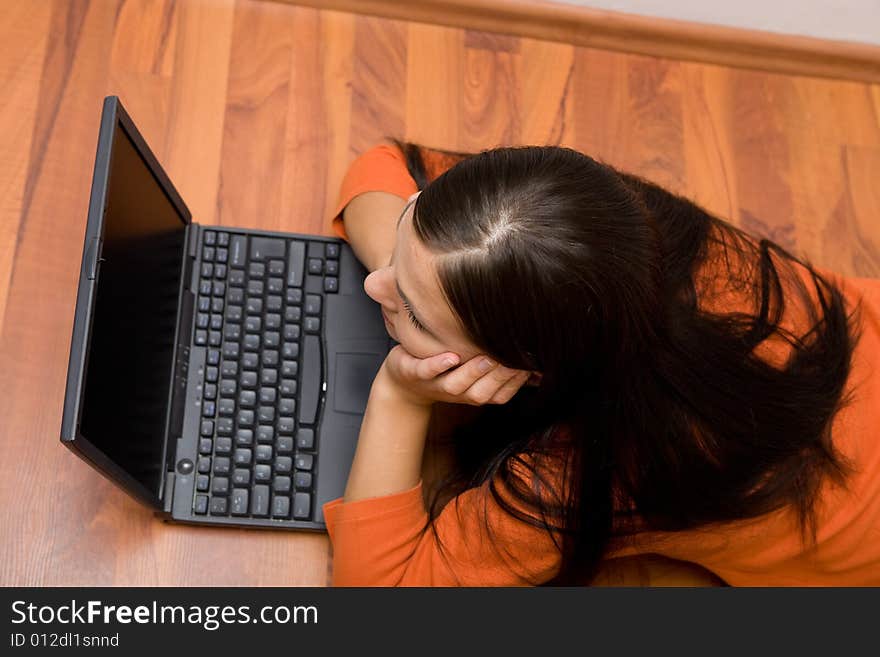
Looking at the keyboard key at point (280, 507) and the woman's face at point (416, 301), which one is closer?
the woman's face at point (416, 301)

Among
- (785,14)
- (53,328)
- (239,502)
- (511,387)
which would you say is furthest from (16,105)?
(785,14)

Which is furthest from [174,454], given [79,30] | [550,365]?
[79,30]

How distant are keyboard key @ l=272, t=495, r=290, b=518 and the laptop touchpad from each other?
10 cm

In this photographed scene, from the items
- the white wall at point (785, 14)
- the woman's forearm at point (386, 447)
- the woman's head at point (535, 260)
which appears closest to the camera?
the woman's head at point (535, 260)

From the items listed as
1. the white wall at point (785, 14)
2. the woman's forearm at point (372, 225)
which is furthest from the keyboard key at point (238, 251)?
the white wall at point (785, 14)

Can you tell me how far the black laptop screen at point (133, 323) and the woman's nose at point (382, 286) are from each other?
0.20m

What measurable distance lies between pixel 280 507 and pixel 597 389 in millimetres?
320

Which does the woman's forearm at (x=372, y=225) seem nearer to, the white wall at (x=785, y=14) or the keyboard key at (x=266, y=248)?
the keyboard key at (x=266, y=248)

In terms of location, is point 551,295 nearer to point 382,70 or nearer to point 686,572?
point 686,572

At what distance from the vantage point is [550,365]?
606mm

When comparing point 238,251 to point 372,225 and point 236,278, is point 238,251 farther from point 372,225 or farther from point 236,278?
point 372,225

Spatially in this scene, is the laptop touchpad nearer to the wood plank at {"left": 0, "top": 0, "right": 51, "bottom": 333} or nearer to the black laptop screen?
the black laptop screen

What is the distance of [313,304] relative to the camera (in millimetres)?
864

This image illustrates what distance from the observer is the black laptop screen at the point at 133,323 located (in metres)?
0.65
